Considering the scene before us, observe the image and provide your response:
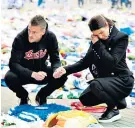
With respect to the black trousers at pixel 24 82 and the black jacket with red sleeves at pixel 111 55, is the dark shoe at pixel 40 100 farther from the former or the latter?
the black jacket with red sleeves at pixel 111 55

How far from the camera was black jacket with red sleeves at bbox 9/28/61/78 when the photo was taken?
10.2 ft

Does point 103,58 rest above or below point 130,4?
above

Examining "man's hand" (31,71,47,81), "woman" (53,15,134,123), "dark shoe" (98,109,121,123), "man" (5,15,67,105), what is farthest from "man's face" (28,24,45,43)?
"dark shoe" (98,109,121,123)

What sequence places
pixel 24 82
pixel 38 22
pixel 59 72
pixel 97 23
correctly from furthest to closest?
pixel 24 82 → pixel 59 72 → pixel 38 22 → pixel 97 23

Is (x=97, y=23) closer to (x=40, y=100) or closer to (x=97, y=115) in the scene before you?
(x=97, y=115)

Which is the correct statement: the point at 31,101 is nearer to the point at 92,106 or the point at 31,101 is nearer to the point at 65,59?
the point at 92,106

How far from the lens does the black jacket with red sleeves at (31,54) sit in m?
3.12

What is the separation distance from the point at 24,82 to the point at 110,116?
25.6 inches

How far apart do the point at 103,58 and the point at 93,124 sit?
17.1 inches

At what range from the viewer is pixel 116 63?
9.55ft

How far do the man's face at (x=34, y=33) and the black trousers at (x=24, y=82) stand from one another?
0.27 meters

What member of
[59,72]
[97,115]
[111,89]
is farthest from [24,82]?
[111,89]

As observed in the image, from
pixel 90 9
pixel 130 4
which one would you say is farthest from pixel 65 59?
pixel 130 4

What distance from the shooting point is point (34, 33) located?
9.98 feet
